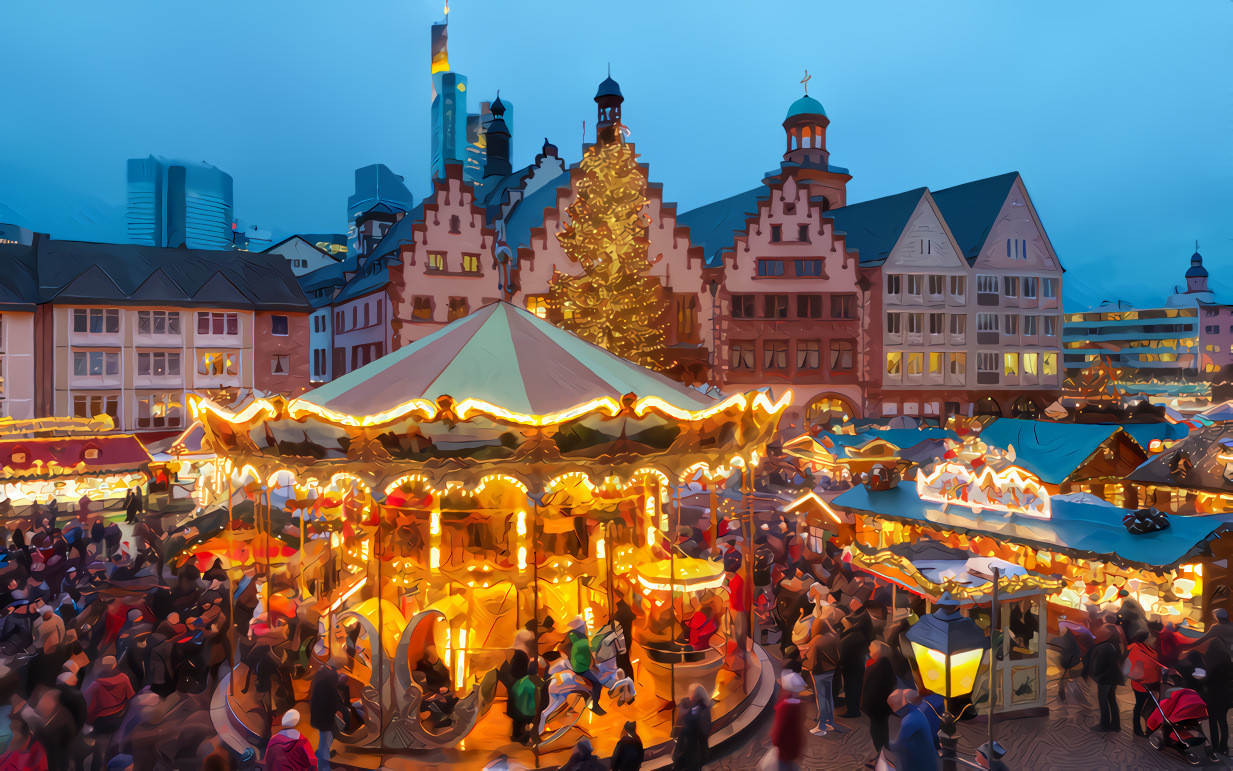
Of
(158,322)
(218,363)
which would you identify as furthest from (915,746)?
(158,322)

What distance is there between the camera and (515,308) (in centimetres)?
1198

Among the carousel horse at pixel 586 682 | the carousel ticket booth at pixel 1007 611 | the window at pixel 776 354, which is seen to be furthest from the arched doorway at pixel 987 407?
the carousel horse at pixel 586 682

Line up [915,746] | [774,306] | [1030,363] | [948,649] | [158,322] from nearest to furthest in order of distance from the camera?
1. [915,746]
2. [948,649]
3. [158,322]
4. [774,306]
5. [1030,363]

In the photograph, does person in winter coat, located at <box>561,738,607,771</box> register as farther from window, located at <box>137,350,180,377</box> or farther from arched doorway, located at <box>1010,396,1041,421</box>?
arched doorway, located at <box>1010,396,1041,421</box>

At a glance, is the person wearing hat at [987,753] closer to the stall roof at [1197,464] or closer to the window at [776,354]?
the stall roof at [1197,464]

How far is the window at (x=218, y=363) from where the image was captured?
36188 millimetres

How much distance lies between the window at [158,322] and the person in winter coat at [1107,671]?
130ft

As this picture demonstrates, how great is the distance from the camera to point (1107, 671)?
30.7ft

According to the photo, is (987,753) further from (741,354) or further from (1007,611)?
(741,354)

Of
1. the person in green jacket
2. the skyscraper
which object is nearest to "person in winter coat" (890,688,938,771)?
the person in green jacket

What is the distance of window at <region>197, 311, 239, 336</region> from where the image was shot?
3628 cm

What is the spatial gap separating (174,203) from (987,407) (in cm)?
19850

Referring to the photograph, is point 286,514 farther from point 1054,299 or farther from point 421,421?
point 1054,299

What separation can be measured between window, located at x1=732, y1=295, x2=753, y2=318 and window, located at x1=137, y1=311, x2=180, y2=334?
28.7m
